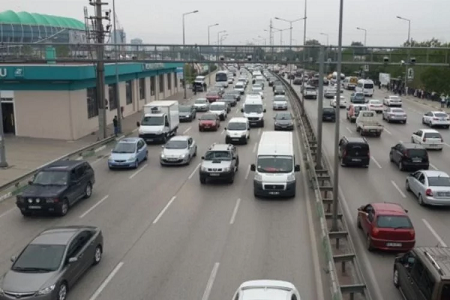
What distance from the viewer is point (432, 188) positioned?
21.1 metres

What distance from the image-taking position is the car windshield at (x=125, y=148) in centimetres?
2903

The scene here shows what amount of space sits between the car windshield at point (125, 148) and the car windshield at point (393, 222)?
16029 millimetres

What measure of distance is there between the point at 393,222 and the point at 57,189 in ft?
40.1

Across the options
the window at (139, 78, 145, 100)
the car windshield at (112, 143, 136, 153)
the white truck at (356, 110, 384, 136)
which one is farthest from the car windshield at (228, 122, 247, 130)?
the window at (139, 78, 145, 100)

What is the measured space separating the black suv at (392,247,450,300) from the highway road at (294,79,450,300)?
0.75 metres

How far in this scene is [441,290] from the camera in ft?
36.0

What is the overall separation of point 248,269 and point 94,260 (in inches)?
171

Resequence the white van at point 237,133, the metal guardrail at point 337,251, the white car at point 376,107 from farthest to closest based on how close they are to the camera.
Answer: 1. the white car at point 376,107
2. the white van at point 237,133
3. the metal guardrail at point 337,251

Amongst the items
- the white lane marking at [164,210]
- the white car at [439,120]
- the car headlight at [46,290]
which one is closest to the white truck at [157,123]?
the white lane marking at [164,210]

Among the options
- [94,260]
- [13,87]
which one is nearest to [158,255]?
[94,260]

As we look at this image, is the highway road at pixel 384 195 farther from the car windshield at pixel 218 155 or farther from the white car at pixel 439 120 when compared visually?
the car windshield at pixel 218 155

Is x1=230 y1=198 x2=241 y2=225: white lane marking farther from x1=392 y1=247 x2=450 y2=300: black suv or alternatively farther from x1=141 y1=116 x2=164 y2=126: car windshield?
x1=141 y1=116 x2=164 y2=126: car windshield

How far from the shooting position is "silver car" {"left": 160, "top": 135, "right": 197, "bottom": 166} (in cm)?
2903

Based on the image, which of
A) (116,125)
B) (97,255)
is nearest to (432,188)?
(97,255)
